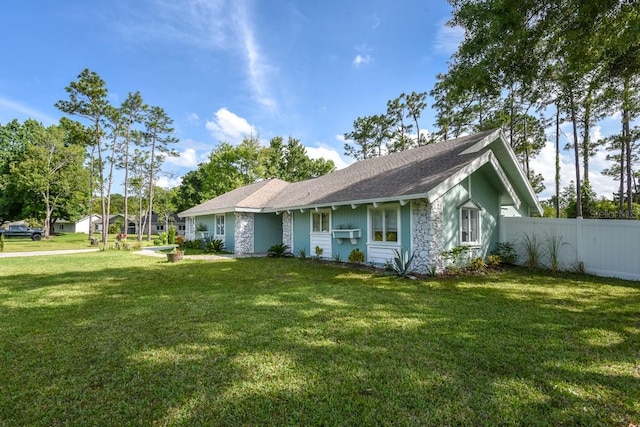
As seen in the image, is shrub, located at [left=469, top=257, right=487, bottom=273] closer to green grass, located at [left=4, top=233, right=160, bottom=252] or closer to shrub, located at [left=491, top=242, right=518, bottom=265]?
shrub, located at [left=491, top=242, right=518, bottom=265]

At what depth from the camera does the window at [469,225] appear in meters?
10.4

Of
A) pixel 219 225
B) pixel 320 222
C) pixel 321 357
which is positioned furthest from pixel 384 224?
pixel 219 225

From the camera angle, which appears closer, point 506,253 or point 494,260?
point 494,260

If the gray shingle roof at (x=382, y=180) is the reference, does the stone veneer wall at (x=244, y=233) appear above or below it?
below

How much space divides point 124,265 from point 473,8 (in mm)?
13542

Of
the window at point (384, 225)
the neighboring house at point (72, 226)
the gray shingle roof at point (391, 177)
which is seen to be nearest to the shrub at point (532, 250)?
the gray shingle roof at point (391, 177)

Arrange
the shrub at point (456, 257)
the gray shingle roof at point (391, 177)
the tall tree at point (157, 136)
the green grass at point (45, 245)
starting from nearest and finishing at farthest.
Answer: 1. the shrub at point (456, 257)
2. the gray shingle roof at point (391, 177)
3. the green grass at point (45, 245)
4. the tall tree at point (157, 136)

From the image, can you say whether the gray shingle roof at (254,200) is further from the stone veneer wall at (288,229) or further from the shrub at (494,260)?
the shrub at (494,260)

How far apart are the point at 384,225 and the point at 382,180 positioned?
2131 mm

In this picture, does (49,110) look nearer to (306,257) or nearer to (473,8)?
(306,257)

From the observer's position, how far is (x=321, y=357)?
3646 mm

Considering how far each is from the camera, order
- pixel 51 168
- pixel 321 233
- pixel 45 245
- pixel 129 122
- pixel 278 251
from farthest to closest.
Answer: pixel 51 168
pixel 129 122
pixel 45 245
pixel 278 251
pixel 321 233

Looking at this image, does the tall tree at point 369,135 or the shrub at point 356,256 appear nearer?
the shrub at point 356,256

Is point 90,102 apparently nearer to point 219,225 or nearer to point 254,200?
point 219,225
